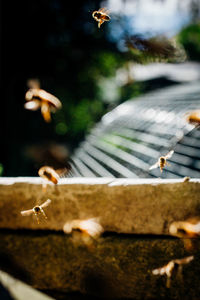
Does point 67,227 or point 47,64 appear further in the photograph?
point 47,64

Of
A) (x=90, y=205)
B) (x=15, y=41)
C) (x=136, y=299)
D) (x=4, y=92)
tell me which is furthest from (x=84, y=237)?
(x=4, y=92)

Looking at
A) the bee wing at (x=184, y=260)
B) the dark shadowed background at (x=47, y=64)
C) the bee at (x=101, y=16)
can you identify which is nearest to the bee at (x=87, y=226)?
the bee wing at (x=184, y=260)

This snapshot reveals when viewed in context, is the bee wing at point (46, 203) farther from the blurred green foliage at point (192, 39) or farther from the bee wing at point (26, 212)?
the blurred green foliage at point (192, 39)

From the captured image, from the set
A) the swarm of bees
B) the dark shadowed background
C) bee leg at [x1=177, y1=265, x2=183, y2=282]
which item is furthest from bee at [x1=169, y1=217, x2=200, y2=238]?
the dark shadowed background

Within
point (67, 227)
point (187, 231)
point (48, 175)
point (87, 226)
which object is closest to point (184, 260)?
point (187, 231)

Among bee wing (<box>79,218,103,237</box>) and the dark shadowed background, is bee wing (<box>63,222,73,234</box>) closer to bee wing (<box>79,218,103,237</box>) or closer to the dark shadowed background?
bee wing (<box>79,218,103,237</box>)

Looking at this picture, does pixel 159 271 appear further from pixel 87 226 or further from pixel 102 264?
pixel 87 226
